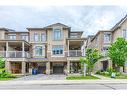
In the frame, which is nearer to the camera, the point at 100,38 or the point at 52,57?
the point at 52,57

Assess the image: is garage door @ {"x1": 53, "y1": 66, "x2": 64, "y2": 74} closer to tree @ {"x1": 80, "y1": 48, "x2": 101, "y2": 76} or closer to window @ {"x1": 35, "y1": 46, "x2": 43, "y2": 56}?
window @ {"x1": 35, "y1": 46, "x2": 43, "y2": 56}

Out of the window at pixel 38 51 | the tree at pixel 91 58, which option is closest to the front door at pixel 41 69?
the window at pixel 38 51

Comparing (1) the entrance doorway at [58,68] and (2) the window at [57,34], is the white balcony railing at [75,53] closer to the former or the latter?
(2) the window at [57,34]

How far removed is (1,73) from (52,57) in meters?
8.51

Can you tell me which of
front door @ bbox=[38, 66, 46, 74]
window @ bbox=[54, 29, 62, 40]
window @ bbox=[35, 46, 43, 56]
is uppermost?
window @ bbox=[54, 29, 62, 40]

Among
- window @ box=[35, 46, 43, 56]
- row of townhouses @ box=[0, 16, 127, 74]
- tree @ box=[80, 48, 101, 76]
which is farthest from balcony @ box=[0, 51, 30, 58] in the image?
tree @ box=[80, 48, 101, 76]

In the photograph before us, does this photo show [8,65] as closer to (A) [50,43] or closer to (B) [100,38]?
(A) [50,43]

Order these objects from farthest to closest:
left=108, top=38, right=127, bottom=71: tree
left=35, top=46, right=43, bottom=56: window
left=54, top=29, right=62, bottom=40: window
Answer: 1. left=35, top=46, right=43, bottom=56: window
2. left=54, top=29, right=62, bottom=40: window
3. left=108, top=38, right=127, bottom=71: tree

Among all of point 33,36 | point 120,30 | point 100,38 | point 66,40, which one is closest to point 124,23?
point 120,30

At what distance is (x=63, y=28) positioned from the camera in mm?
29641

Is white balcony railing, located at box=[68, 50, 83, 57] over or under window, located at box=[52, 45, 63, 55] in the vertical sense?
under

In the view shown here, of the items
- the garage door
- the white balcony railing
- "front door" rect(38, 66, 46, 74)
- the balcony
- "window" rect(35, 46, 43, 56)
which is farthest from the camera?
the garage door

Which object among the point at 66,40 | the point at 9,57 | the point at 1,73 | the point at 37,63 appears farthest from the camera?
the point at 37,63

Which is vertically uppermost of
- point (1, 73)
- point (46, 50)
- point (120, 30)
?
point (120, 30)
